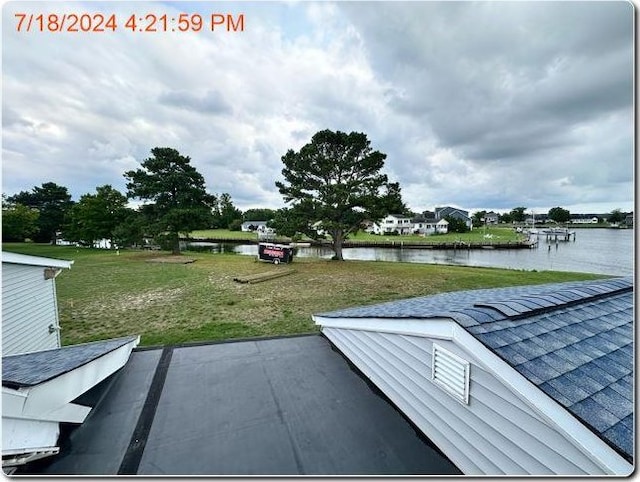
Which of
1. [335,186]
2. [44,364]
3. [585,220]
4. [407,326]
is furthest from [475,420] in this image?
[585,220]

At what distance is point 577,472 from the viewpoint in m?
1.76

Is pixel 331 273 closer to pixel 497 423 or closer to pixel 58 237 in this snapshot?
pixel 497 423

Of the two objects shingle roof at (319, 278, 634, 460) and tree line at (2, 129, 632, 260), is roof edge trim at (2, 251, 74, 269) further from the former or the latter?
tree line at (2, 129, 632, 260)

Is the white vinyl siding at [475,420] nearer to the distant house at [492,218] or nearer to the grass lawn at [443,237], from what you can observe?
the grass lawn at [443,237]

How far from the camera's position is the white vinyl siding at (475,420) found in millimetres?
1840

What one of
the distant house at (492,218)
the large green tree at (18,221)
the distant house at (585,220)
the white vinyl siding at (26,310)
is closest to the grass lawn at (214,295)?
the white vinyl siding at (26,310)

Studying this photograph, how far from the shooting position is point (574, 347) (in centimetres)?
215

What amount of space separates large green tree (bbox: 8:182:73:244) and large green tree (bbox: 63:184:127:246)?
8451 mm

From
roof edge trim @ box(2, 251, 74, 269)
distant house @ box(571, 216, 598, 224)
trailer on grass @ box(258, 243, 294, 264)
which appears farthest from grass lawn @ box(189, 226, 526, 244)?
distant house @ box(571, 216, 598, 224)

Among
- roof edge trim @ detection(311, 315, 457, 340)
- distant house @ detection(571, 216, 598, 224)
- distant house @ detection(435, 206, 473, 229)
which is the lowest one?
roof edge trim @ detection(311, 315, 457, 340)

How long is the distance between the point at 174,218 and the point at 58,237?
27831mm

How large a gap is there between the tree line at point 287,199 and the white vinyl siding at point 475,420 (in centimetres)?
1428

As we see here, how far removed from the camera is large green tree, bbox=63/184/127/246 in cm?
2602

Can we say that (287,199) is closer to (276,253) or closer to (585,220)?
(276,253)
